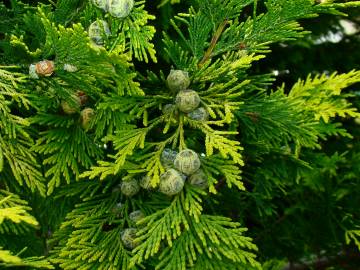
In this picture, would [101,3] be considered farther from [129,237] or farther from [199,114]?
→ [129,237]

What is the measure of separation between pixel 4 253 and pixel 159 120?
Result: 2.39 feet

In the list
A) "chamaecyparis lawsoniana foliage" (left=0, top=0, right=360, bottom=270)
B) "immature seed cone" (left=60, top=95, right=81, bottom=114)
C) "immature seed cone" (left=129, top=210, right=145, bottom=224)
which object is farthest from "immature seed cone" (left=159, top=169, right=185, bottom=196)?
"immature seed cone" (left=60, top=95, right=81, bottom=114)

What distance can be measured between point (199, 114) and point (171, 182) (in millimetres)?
263

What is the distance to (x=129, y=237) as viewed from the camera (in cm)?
186

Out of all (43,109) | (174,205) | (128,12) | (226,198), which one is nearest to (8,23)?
(43,109)

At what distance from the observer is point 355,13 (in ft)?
13.2

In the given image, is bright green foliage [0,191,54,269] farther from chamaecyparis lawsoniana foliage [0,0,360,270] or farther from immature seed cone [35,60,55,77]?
immature seed cone [35,60,55,77]

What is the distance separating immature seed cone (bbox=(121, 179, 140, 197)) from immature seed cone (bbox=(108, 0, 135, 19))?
591 mm

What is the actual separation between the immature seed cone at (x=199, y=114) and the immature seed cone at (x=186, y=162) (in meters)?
0.14

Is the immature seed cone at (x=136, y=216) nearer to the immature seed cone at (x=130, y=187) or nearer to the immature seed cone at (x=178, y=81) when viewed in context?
the immature seed cone at (x=130, y=187)

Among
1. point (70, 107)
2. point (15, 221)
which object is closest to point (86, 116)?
point (70, 107)

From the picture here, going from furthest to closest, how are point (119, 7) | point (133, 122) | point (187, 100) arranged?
point (133, 122), point (187, 100), point (119, 7)

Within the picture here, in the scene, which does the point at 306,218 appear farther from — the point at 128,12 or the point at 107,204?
the point at 128,12

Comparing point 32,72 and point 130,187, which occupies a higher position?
point 32,72
